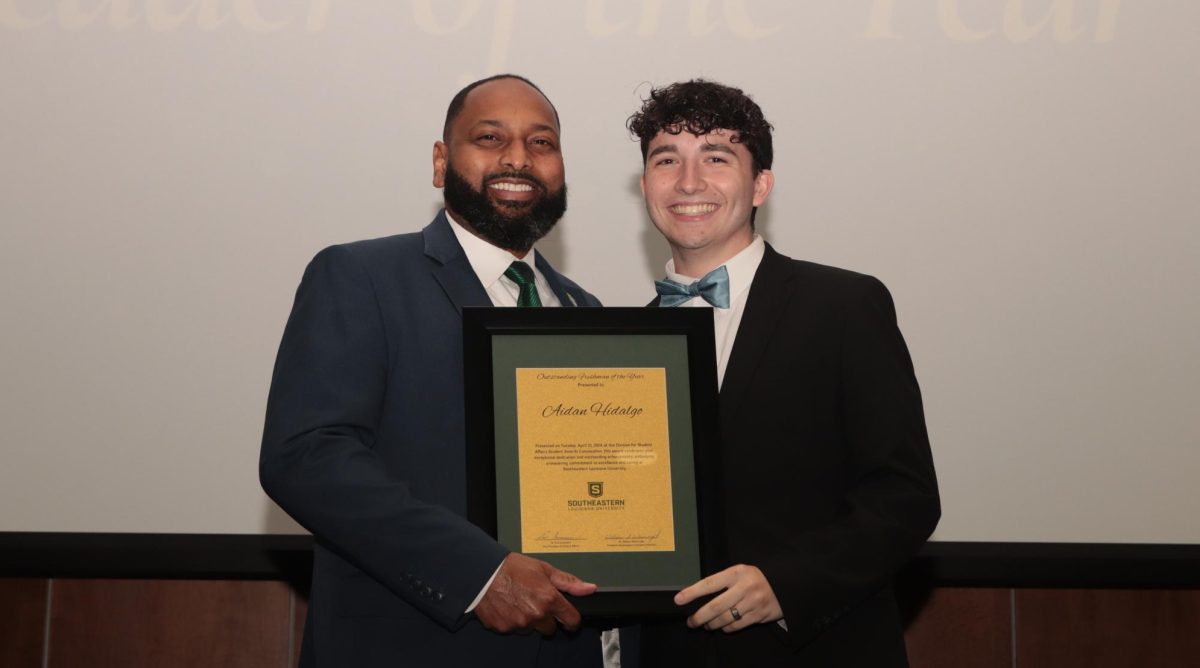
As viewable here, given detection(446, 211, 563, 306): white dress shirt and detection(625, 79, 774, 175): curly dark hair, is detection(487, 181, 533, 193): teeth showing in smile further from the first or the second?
detection(625, 79, 774, 175): curly dark hair

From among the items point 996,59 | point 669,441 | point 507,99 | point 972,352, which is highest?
point 996,59

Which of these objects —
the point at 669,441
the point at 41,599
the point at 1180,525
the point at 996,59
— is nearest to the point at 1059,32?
the point at 996,59

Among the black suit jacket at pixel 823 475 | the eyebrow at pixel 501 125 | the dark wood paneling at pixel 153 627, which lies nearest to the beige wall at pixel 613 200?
the dark wood paneling at pixel 153 627

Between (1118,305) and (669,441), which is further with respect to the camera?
(1118,305)

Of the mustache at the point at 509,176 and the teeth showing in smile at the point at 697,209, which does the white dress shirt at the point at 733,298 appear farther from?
the mustache at the point at 509,176

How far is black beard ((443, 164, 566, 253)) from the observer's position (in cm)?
263

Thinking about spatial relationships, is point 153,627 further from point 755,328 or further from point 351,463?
point 755,328

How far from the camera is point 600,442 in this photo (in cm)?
222

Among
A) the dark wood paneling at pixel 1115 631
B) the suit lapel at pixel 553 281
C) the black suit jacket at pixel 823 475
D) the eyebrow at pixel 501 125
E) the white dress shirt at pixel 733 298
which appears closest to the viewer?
the black suit jacket at pixel 823 475

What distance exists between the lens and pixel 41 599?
4141 mm

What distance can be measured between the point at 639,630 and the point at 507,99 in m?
1.20

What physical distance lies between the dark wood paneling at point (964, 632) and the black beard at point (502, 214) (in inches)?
89.1

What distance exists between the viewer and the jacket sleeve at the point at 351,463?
209cm

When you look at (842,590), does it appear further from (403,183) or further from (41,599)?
(41,599)
